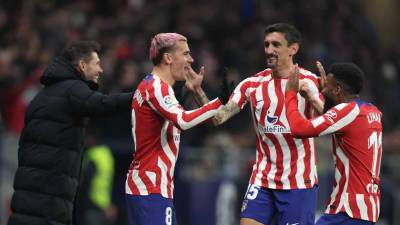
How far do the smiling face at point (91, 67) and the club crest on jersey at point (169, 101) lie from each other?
109 cm

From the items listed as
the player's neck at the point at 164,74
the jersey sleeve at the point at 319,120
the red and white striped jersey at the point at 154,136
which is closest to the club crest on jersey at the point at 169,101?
the red and white striped jersey at the point at 154,136

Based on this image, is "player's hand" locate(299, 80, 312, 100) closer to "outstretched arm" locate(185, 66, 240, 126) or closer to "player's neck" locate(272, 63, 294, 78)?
Result: "player's neck" locate(272, 63, 294, 78)

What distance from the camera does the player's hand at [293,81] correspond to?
29.8 feet

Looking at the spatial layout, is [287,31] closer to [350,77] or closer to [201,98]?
[350,77]

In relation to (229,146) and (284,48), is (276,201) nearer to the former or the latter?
(284,48)

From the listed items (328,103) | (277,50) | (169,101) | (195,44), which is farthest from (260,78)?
(195,44)

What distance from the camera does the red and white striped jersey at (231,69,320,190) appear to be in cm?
934

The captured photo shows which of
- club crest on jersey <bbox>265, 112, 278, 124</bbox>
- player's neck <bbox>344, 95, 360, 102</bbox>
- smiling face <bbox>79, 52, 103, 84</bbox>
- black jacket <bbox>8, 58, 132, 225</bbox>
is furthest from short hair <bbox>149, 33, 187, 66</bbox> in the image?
player's neck <bbox>344, 95, 360, 102</bbox>

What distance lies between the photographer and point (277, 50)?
942cm

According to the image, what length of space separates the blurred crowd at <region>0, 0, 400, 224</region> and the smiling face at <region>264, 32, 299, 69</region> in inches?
193

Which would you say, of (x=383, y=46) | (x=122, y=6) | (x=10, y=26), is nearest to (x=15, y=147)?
(x=10, y=26)

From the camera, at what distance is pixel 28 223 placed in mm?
9375

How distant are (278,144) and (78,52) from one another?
1.96 metres

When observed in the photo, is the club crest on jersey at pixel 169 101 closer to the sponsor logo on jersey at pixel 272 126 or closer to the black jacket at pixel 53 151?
the black jacket at pixel 53 151
